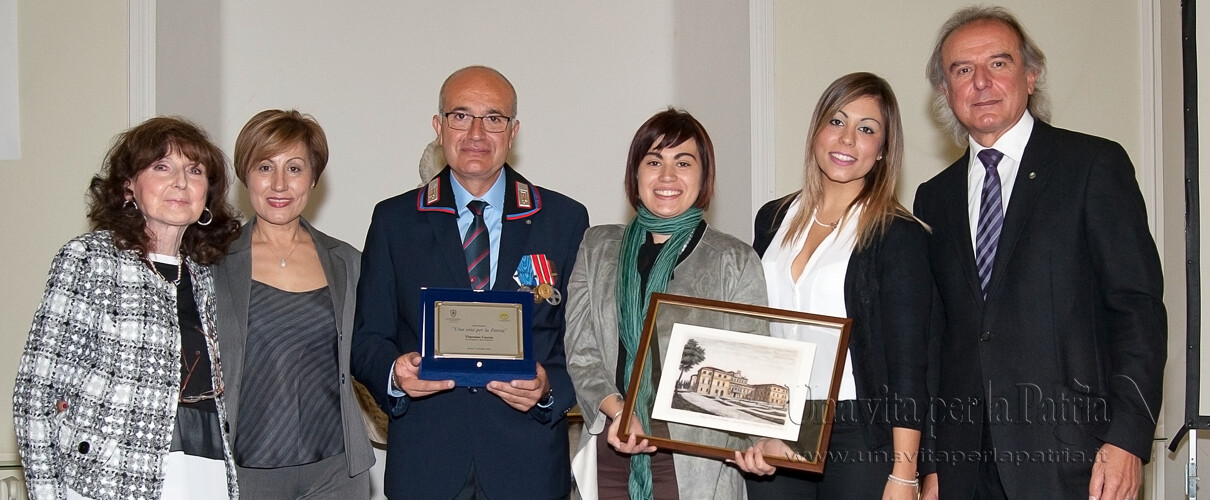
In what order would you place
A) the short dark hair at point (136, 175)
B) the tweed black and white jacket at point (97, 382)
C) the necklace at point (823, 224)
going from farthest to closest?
the necklace at point (823, 224), the short dark hair at point (136, 175), the tweed black and white jacket at point (97, 382)

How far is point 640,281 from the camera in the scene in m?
2.83

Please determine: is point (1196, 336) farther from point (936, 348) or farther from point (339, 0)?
point (339, 0)

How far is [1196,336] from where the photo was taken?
3557 millimetres

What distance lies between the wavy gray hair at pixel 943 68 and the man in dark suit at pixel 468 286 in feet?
4.04

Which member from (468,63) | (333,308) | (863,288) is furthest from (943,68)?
(468,63)

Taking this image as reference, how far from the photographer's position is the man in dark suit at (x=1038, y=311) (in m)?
2.59

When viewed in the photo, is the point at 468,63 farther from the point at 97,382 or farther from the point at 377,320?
the point at 97,382

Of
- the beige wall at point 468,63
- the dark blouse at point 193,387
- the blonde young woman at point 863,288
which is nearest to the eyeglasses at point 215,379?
the dark blouse at point 193,387

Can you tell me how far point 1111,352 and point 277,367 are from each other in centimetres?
244

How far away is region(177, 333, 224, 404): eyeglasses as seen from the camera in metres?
2.83

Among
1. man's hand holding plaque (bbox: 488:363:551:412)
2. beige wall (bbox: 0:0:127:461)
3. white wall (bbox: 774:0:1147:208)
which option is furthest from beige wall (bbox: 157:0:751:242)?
man's hand holding plaque (bbox: 488:363:551:412)

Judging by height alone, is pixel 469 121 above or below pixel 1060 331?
above

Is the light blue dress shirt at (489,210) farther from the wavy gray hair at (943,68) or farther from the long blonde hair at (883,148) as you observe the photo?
the wavy gray hair at (943,68)

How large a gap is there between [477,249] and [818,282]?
1066 millimetres
